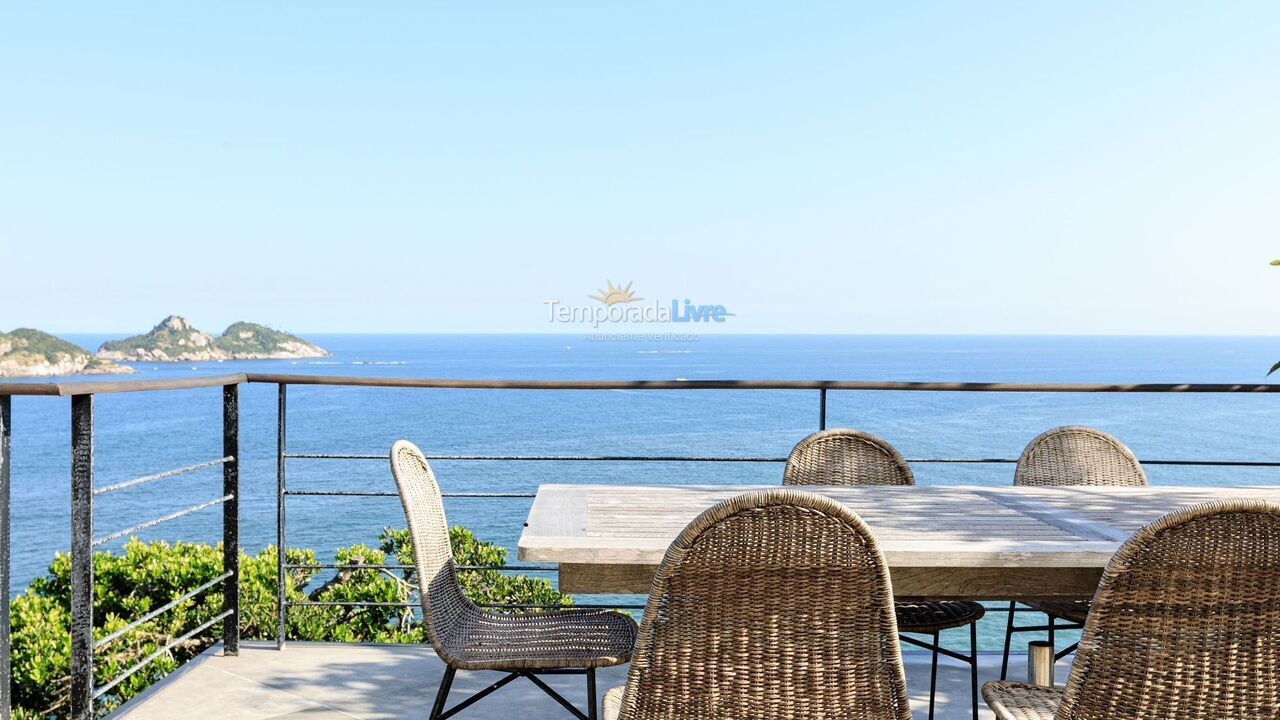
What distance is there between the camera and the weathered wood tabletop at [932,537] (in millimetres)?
1929

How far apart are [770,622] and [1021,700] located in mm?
758

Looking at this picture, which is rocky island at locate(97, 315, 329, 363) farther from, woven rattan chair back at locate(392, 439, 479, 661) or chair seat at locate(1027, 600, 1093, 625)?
chair seat at locate(1027, 600, 1093, 625)

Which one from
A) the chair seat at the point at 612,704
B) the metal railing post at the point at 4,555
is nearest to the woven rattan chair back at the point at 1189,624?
the chair seat at the point at 612,704

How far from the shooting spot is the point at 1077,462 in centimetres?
333

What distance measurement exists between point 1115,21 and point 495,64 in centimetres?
3085

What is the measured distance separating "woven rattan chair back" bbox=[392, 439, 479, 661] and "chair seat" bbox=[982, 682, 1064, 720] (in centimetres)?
116

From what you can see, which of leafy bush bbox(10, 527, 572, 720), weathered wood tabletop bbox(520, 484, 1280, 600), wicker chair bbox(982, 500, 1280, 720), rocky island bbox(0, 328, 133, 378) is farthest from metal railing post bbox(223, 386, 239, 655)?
rocky island bbox(0, 328, 133, 378)

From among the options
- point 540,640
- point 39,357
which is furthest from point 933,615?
point 39,357

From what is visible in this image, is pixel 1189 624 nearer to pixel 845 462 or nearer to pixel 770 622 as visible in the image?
pixel 770 622

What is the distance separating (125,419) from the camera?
6297 centimetres

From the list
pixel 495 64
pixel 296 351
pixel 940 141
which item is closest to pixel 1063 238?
pixel 940 141

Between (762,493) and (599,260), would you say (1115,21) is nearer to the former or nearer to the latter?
(599,260)

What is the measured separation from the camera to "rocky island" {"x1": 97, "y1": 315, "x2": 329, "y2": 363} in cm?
7362

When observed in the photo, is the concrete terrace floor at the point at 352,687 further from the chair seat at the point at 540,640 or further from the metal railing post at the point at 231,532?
the chair seat at the point at 540,640
